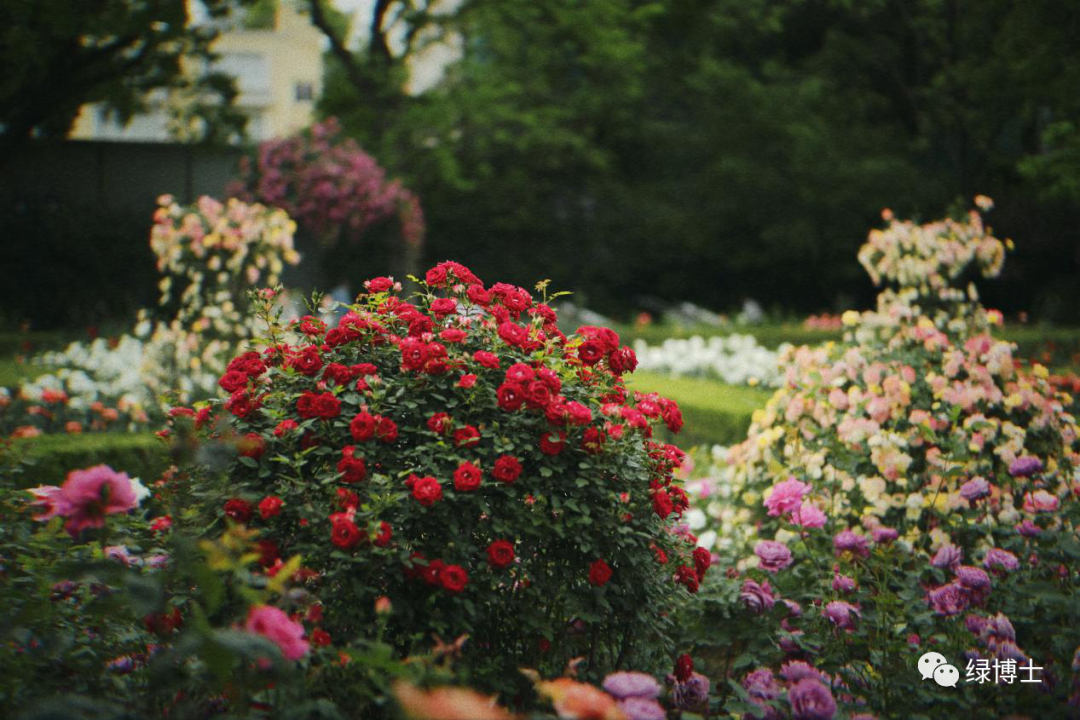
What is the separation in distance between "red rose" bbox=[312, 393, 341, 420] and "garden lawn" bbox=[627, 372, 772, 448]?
3.38 metres

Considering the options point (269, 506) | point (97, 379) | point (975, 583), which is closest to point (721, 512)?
point (975, 583)

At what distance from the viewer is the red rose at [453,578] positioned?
7.38ft

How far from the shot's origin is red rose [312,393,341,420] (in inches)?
94.7

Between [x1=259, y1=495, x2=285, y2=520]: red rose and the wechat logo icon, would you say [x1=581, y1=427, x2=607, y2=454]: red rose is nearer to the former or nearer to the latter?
[x1=259, y1=495, x2=285, y2=520]: red rose

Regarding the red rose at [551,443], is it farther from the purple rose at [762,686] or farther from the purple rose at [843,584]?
the purple rose at [843,584]

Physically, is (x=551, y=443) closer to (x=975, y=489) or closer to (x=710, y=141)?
(x=975, y=489)

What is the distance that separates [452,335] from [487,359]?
138 millimetres

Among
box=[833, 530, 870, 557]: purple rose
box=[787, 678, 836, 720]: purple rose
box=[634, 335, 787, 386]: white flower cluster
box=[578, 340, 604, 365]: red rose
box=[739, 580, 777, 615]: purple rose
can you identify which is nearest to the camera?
box=[787, 678, 836, 720]: purple rose

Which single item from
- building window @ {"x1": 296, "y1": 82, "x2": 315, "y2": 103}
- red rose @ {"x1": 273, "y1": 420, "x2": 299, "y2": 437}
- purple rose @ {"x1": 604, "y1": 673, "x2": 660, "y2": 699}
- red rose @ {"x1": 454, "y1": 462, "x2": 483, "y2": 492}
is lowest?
purple rose @ {"x1": 604, "y1": 673, "x2": 660, "y2": 699}

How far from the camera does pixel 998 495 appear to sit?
3592mm

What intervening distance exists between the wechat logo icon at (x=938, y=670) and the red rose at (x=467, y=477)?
1.38 m

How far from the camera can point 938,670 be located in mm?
2580

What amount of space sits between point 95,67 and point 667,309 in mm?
11370

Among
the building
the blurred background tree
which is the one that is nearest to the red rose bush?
the blurred background tree
